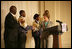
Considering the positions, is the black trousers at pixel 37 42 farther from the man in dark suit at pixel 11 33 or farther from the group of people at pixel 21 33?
the man in dark suit at pixel 11 33

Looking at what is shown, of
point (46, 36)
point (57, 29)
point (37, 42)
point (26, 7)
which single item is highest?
point (26, 7)

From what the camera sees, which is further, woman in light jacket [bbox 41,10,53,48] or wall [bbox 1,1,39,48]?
wall [bbox 1,1,39,48]

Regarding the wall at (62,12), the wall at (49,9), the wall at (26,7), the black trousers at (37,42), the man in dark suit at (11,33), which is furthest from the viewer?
the wall at (62,12)

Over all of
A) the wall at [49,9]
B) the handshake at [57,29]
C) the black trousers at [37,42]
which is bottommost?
the black trousers at [37,42]

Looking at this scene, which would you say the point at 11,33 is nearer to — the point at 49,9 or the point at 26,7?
the point at 26,7

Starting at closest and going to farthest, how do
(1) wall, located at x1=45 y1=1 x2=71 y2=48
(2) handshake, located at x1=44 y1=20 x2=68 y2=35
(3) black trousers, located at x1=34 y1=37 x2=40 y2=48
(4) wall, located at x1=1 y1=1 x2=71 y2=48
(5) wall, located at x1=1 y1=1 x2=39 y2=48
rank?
(2) handshake, located at x1=44 y1=20 x2=68 y2=35 → (3) black trousers, located at x1=34 y1=37 x2=40 y2=48 → (5) wall, located at x1=1 y1=1 x2=39 y2=48 → (4) wall, located at x1=1 y1=1 x2=71 y2=48 → (1) wall, located at x1=45 y1=1 x2=71 y2=48

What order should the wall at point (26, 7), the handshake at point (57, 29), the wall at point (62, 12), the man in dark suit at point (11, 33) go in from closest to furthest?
the man in dark suit at point (11, 33) < the handshake at point (57, 29) < the wall at point (26, 7) < the wall at point (62, 12)

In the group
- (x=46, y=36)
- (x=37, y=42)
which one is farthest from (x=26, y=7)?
(x=46, y=36)

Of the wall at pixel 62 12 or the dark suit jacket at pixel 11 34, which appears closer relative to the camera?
the dark suit jacket at pixel 11 34

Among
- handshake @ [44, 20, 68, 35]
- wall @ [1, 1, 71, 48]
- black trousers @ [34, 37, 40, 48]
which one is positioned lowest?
black trousers @ [34, 37, 40, 48]

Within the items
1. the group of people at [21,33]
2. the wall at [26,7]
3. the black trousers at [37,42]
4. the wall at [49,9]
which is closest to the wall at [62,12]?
the wall at [49,9]

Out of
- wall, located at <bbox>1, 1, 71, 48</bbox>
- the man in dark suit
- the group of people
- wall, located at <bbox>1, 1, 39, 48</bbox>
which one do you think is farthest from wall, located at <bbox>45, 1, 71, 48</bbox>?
the man in dark suit

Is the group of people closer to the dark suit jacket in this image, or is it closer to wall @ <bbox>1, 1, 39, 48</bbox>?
the dark suit jacket

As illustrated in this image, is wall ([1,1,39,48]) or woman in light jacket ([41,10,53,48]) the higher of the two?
wall ([1,1,39,48])
